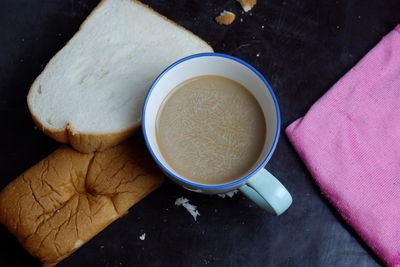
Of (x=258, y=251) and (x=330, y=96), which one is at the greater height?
(x=330, y=96)

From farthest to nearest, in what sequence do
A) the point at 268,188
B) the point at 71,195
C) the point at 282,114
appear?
the point at 282,114 < the point at 71,195 < the point at 268,188

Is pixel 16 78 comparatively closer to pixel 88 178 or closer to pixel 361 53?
pixel 88 178

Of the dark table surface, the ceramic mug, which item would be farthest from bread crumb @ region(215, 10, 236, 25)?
the ceramic mug

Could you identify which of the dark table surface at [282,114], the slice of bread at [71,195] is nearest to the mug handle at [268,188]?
the dark table surface at [282,114]

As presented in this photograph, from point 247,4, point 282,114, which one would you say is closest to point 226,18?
point 247,4

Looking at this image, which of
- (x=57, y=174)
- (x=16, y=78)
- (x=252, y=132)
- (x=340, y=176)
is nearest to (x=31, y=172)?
(x=57, y=174)

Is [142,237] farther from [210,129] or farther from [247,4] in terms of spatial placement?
[247,4]
